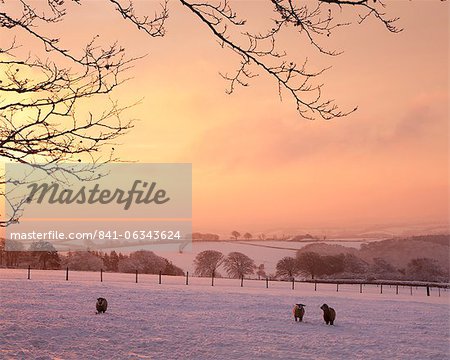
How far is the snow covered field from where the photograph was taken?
43.0ft

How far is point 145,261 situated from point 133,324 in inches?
→ 2955

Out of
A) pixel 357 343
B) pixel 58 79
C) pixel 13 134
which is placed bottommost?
pixel 357 343

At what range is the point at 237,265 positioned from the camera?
316 feet

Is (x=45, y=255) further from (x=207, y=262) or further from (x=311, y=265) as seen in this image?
(x=311, y=265)

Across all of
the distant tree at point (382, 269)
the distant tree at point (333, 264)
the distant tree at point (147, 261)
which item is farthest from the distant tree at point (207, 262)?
the distant tree at point (382, 269)

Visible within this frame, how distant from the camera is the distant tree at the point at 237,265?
3777 inches

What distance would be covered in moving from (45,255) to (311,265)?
44.9m

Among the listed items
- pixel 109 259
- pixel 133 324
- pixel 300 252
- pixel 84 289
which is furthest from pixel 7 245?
pixel 133 324

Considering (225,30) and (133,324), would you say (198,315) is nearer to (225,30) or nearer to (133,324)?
(133,324)

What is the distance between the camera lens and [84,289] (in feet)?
102

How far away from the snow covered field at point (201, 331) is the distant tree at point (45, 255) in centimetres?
5453

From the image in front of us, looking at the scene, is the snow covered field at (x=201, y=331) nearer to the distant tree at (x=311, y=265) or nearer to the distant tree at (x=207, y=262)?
the distant tree at (x=311, y=265)

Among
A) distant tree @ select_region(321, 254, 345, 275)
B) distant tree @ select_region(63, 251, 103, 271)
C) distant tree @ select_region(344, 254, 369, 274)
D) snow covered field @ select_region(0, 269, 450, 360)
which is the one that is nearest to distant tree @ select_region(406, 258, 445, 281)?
distant tree @ select_region(344, 254, 369, 274)

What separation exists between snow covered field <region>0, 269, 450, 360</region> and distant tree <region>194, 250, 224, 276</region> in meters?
66.8
